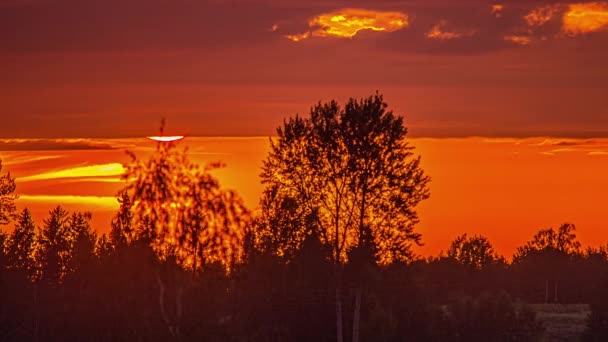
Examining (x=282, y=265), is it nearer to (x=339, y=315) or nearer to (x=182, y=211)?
(x=339, y=315)

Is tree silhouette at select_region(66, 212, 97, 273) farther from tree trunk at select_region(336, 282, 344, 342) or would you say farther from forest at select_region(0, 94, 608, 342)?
tree trunk at select_region(336, 282, 344, 342)

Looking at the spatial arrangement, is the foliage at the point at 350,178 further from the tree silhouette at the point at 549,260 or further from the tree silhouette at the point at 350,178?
the tree silhouette at the point at 549,260

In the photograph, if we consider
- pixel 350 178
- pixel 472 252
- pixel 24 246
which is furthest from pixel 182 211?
pixel 472 252

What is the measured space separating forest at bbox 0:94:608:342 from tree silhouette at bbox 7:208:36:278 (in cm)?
83

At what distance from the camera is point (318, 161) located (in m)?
69.2

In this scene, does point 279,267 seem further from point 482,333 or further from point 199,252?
point 199,252

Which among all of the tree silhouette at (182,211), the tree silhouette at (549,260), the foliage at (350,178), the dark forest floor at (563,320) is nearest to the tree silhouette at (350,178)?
the foliage at (350,178)

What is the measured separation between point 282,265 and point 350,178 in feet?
42.6

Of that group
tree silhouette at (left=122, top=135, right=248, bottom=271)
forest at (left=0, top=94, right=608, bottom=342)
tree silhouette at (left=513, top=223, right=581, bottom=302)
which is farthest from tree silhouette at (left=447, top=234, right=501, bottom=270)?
tree silhouette at (left=122, top=135, right=248, bottom=271)

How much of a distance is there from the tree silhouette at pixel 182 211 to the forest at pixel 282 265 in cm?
5

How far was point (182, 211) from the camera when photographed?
41.7 meters

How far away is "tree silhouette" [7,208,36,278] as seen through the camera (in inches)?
3932

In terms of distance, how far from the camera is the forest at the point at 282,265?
42312mm

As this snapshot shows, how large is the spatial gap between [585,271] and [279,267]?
9033cm
